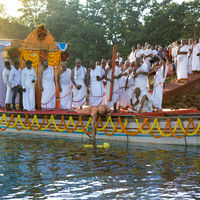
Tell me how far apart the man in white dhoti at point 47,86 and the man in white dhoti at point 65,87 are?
1.16 ft

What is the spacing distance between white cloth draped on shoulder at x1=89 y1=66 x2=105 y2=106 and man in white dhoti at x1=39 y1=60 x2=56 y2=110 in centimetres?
197

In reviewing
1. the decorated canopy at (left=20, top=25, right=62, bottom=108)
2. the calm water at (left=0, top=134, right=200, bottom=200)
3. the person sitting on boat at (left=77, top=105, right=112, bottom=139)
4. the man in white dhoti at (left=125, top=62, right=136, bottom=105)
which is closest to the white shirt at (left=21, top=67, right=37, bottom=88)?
the decorated canopy at (left=20, top=25, right=62, bottom=108)

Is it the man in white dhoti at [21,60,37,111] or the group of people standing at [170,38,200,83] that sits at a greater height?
the group of people standing at [170,38,200,83]

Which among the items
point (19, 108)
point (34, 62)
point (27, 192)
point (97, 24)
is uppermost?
point (97, 24)

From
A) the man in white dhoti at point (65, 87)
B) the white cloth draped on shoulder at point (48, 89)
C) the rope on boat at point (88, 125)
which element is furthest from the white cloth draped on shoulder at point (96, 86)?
the white cloth draped on shoulder at point (48, 89)

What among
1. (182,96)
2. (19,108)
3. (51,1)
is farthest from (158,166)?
(51,1)

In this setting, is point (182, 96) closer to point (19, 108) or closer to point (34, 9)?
point (19, 108)

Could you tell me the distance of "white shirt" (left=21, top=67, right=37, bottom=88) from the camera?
1459cm

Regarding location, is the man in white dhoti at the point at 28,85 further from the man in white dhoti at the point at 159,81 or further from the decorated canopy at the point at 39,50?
the man in white dhoti at the point at 159,81

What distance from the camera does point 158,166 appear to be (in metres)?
8.29

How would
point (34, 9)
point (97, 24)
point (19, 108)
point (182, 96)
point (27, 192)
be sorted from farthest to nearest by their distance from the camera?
1. point (34, 9)
2. point (97, 24)
3. point (182, 96)
4. point (19, 108)
5. point (27, 192)

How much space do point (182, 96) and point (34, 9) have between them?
96.2ft

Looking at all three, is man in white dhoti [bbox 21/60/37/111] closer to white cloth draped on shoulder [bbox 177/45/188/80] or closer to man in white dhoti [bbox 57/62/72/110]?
man in white dhoti [bbox 57/62/72/110]

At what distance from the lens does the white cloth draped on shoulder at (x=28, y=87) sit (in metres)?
14.6
